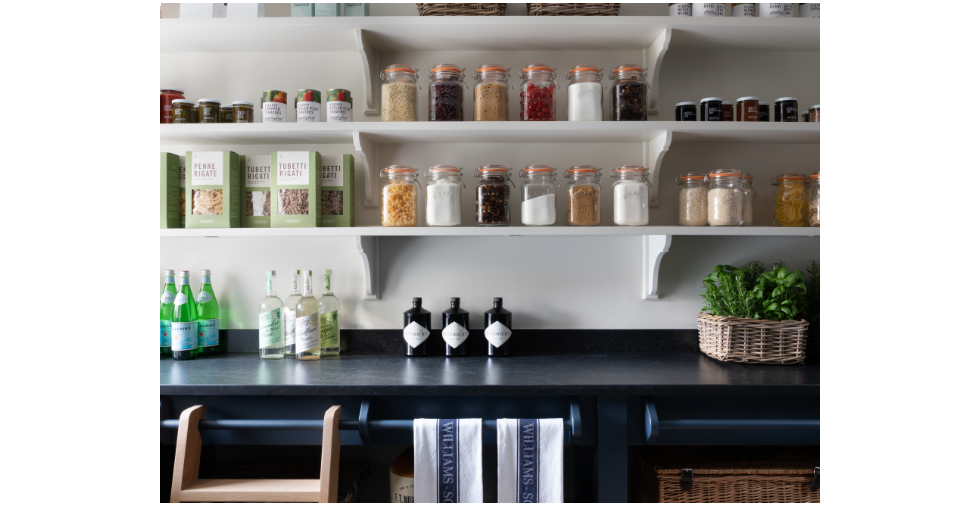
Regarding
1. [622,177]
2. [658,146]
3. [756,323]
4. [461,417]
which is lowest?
[461,417]

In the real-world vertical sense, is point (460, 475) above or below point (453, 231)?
below

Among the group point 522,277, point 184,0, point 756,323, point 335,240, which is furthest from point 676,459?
point 184,0

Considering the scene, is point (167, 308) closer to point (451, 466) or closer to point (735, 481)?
point (451, 466)

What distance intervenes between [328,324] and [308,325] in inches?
2.9

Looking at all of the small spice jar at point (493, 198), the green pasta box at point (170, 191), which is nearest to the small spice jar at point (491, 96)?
the small spice jar at point (493, 198)

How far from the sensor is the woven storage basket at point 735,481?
1.51 m

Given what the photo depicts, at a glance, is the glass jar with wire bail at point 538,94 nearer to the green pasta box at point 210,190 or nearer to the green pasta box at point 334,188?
the green pasta box at point 334,188

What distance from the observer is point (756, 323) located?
1.65 metres

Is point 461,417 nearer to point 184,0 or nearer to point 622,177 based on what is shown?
point 622,177

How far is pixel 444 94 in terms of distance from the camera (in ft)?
5.64

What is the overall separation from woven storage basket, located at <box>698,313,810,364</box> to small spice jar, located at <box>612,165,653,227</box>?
42cm

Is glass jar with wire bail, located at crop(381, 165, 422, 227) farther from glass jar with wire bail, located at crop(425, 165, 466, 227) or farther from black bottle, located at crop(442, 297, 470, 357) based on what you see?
black bottle, located at crop(442, 297, 470, 357)

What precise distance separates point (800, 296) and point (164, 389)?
75.7 inches

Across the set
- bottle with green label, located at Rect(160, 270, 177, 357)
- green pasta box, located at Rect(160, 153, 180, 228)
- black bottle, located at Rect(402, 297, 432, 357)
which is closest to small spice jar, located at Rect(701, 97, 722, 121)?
black bottle, located at Rect(402, 297, 432, 357)
